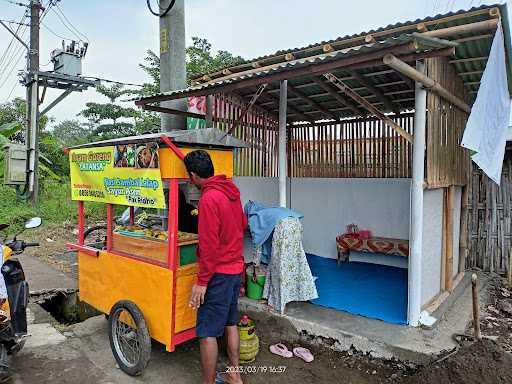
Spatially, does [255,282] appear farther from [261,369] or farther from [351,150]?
[351,150]

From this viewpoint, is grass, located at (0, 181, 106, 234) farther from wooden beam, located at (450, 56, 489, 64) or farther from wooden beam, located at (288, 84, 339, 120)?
wooden beam, located at (450, 56, 489, 64)

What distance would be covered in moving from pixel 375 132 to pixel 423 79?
354cm

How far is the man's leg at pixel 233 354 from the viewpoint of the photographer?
10.9 feet

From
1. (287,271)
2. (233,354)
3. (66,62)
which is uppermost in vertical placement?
(66,62)

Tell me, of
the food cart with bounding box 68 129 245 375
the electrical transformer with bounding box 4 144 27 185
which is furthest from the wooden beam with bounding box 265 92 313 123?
the electrical transformer with bounding box 4 144 27 185

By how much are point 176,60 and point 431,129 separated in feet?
13.1

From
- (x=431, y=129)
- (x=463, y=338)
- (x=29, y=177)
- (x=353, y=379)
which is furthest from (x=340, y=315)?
(x=29, y=177)

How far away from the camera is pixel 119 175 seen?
3.80m

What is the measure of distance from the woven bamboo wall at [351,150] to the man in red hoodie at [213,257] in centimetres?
505

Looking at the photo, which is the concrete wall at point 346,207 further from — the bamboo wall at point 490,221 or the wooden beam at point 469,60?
the wooden beam at point 469,60

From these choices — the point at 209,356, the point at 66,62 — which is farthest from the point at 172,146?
the point at 66,62

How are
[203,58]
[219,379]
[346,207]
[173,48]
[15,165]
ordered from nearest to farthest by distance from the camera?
[219,379], [173,48], [346,207], [15,165], [203,58]

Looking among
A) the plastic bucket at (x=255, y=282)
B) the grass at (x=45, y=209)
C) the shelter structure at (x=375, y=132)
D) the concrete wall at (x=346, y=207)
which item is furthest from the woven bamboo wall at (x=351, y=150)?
the grass at (x=45, y=209)

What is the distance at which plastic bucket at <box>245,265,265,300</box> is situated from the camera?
4914 mm
